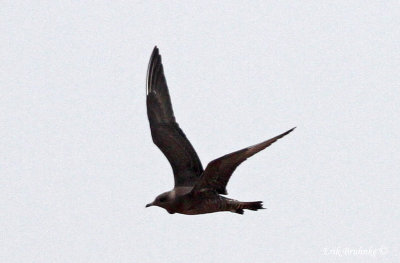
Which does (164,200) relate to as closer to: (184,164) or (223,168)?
(184,164)

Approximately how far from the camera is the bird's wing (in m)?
10.3

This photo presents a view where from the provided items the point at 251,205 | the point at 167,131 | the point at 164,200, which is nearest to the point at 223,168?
the point at 251,205

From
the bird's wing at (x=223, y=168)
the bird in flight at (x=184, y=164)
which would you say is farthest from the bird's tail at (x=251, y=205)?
the bird's wing at (x=223, y=168)

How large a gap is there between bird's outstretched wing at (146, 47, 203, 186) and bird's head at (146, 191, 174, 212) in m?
0.63

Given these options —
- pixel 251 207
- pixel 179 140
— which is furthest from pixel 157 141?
pixel 251 207

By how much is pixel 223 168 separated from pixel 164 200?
→ 1368 millimetres

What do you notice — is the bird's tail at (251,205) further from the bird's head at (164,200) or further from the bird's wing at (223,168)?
the bird's head at (164,200)

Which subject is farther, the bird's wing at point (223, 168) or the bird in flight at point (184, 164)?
the bird in flight at point (184, 164)

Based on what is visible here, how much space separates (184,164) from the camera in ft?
42.5

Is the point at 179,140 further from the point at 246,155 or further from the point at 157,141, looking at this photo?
the point at 246,155

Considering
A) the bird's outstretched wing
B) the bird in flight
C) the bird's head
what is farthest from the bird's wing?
the bird's outstretched wing

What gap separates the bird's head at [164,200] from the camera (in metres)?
12.0

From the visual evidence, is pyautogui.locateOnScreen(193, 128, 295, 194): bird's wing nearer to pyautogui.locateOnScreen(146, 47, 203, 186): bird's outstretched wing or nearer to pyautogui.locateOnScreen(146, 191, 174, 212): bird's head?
pyautogui.locateOnScreen(146, 191, 174, 212): bird's head

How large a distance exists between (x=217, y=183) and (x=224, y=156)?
3.49 ft
